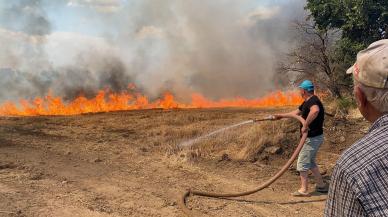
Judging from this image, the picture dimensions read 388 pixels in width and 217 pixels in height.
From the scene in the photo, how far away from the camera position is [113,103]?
1841 centimetres

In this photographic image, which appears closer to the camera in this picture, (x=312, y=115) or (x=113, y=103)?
(x=312, y=115)

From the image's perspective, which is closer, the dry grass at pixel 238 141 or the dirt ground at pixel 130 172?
the dirt ground at pixel 130 172

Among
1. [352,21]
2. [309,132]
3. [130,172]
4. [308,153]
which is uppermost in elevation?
[352,21]

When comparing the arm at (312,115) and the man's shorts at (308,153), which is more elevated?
the arm at (312,115)

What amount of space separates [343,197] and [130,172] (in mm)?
6172

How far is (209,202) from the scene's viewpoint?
634 centimetres

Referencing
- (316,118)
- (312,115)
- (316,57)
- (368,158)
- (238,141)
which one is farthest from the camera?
(316,57)

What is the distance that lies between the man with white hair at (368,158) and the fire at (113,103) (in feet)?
51.2

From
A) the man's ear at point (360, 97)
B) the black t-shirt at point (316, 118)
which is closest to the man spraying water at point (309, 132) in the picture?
the black t-shirt at point (316, 118)

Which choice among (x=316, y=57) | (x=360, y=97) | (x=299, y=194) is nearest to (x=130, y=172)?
(x=299, y=194)

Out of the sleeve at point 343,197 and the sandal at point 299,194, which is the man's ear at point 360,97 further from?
the sandal at point 299,194

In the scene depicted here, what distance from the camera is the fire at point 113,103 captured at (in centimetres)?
1686

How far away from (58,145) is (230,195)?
417cm

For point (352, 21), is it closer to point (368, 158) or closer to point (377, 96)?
point (377, 96)
